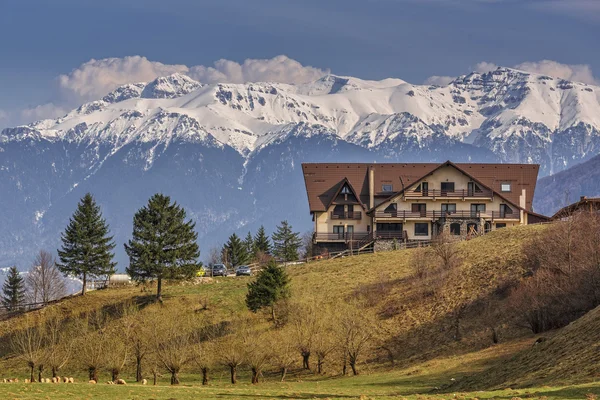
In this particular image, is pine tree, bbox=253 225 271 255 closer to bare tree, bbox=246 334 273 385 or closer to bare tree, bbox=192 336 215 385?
bare tree, bbox=192 336 215 385

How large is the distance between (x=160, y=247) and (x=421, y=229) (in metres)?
35.8

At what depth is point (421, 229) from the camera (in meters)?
110

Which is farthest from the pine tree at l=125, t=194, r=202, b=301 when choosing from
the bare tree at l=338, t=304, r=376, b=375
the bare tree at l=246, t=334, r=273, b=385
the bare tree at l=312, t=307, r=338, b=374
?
the bare tree at l=246, t=334, r=273, b=385

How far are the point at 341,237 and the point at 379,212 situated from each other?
5.55 m

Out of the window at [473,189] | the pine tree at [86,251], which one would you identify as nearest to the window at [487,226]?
the window at [473,189]

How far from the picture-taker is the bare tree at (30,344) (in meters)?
60.2

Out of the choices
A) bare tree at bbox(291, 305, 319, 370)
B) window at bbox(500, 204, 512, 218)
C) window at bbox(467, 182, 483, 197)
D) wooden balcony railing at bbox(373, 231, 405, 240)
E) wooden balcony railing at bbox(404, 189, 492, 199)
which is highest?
window at bbox(467, 182, 483, 197)

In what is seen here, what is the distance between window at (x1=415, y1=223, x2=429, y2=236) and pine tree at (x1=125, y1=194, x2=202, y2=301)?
31950 mm

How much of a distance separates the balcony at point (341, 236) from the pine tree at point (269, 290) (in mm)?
31102

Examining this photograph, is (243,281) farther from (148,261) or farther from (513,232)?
(513,232)

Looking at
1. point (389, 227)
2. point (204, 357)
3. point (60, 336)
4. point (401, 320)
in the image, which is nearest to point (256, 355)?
point (204, 357)

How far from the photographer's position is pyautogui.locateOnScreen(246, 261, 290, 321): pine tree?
78.6 meters

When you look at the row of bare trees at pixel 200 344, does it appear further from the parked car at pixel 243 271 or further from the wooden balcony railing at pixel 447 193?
the wooden balcony railing at pixel 447 193

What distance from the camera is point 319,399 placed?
1597 inches
